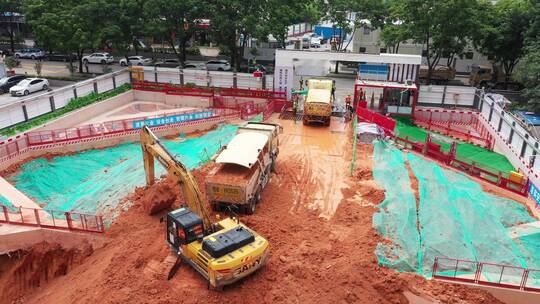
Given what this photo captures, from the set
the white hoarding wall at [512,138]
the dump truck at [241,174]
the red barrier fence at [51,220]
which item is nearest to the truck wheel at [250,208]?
the dump truck at [241,174]

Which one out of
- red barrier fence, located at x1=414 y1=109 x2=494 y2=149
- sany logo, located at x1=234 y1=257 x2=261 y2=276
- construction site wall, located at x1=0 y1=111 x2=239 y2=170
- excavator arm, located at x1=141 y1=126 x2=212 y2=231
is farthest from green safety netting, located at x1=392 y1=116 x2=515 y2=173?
excavator arm, located at x1=141 y1=126 x2=212 y2=231

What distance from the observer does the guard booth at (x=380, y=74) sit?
1166 inches

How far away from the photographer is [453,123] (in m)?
29.6

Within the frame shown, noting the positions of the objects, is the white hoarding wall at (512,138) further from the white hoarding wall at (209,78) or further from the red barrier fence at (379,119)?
the white hoarding wall at (209,78)

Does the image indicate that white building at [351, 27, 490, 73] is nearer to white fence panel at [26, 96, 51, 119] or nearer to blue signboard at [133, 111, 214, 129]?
blue signboard at [133, 111, 214, 129]

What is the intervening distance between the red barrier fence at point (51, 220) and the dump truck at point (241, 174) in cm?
420

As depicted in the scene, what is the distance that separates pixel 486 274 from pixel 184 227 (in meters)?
8.81

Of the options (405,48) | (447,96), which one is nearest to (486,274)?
(447,96)

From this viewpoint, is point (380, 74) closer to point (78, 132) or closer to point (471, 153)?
point (471, 153)

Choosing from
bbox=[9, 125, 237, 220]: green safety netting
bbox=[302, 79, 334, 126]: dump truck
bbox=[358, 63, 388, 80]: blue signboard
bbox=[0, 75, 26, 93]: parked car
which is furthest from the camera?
bbox=[0, 75, 26, 93]: parked car

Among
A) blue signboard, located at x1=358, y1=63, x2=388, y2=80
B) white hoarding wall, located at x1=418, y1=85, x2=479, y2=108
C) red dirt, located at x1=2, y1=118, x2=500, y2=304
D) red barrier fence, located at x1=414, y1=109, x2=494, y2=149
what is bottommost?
red dirt, located at x1=2, y1=118, x2=500, y2=304

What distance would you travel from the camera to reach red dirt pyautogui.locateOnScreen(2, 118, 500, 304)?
1165cm

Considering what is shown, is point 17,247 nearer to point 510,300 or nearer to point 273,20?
point 510,300

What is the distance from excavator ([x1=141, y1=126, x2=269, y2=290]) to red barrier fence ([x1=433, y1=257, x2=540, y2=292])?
526 cm
